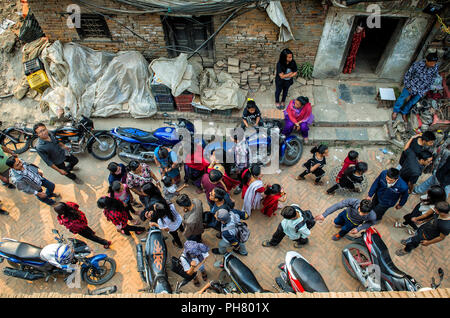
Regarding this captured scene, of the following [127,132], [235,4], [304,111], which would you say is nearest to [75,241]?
[127,132]

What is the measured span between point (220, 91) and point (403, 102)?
4883mm

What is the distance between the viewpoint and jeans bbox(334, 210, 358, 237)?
550 centimetres

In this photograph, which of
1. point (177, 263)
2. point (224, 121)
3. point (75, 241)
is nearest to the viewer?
point (177, 263)

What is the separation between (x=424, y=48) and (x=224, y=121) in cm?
563

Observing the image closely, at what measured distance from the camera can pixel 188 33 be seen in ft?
26.6

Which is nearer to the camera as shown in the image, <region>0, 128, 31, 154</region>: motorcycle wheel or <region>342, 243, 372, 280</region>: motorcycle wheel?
<region>342, 243, 372, 280</region>: motorcycle wheel

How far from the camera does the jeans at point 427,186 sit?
6.02 meters

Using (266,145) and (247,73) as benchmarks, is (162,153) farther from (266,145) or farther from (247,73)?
(247,73)

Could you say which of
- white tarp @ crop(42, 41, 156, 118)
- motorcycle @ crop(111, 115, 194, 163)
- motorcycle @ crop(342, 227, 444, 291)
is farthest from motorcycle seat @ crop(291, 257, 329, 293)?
white tarp @ crop(42, 41, 156, 118)

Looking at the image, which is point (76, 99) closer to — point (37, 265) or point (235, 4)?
point (37, 265)

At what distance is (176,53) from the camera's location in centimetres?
845

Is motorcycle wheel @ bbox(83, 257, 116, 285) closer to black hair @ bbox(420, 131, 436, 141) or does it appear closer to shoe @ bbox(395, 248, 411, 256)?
shoe @ bbox(395, 248, 411, 256)

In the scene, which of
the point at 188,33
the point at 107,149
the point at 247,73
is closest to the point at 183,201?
the point at 107,149

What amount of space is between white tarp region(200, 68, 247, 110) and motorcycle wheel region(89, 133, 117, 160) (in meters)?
2.69
